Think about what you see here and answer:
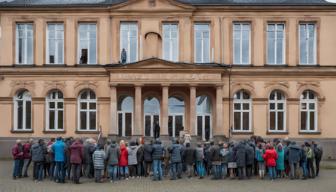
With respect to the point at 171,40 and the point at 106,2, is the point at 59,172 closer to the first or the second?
the point at 171,40

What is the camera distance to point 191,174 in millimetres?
24688

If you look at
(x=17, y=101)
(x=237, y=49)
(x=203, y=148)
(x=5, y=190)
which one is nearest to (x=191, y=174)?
(x=203, y=148)

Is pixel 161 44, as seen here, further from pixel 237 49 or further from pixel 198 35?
pixel 237 49

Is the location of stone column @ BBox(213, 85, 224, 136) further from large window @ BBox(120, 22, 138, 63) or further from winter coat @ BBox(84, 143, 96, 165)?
winter coat @ BBox(84, 143, 96, 165)

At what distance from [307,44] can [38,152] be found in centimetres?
2113

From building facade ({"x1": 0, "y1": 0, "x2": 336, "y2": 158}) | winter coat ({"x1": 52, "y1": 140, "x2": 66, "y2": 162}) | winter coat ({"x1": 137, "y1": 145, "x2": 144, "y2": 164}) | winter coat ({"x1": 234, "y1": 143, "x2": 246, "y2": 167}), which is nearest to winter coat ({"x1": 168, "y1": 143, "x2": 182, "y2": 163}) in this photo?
winter coat ({"x1": 137, "y1": 145, "x2": 144, "y2": 164})

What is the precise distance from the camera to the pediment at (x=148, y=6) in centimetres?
3684

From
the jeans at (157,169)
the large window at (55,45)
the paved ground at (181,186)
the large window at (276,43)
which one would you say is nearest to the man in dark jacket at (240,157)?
the paved ground at (181,186)

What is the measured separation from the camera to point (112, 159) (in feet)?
74.9

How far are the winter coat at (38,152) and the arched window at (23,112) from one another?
1455 centimetres

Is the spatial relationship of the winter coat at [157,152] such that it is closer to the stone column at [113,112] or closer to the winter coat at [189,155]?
the winter coat at [189,155]

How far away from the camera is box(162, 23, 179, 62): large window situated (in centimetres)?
3725

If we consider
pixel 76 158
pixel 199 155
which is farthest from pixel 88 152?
pixel 199 155

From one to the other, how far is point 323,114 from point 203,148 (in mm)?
14882
